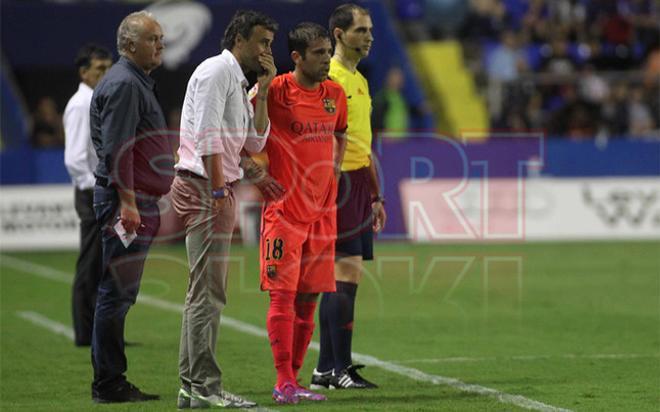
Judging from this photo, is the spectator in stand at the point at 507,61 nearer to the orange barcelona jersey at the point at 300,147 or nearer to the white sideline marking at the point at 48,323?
the white sideline marking at the point at 48,323

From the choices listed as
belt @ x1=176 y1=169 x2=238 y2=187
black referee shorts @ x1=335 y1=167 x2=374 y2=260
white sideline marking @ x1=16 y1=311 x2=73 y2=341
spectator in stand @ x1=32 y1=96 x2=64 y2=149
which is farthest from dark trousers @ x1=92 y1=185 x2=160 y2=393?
spectator in stand @ x1=32 y1=96 x2=64 y2=149

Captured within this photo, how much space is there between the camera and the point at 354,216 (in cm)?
959

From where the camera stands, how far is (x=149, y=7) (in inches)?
1036

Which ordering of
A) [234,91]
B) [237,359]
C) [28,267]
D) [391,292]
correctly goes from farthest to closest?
1. [28,267]
2. [391,292]
3. [237,359]
4. [234,91]

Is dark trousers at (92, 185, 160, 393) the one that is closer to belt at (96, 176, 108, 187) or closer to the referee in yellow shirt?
belt at (96, 176, 108, 187)

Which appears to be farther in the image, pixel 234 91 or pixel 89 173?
pixel 89 173

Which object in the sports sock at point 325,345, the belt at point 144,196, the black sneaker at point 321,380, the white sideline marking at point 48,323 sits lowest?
the white sideline marking at point 48,323

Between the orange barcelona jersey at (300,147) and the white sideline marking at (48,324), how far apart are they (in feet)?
13.9

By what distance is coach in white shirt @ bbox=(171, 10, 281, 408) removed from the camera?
819 cm

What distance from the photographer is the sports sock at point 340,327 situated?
9.45 metres

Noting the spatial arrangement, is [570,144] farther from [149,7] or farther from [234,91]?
[234,91]

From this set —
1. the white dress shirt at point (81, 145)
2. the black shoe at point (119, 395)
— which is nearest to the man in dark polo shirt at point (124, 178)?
the black shoe at point (119, 395)

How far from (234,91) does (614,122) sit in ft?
63.1

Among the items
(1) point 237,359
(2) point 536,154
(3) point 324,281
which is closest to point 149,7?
(2) point 536,154
